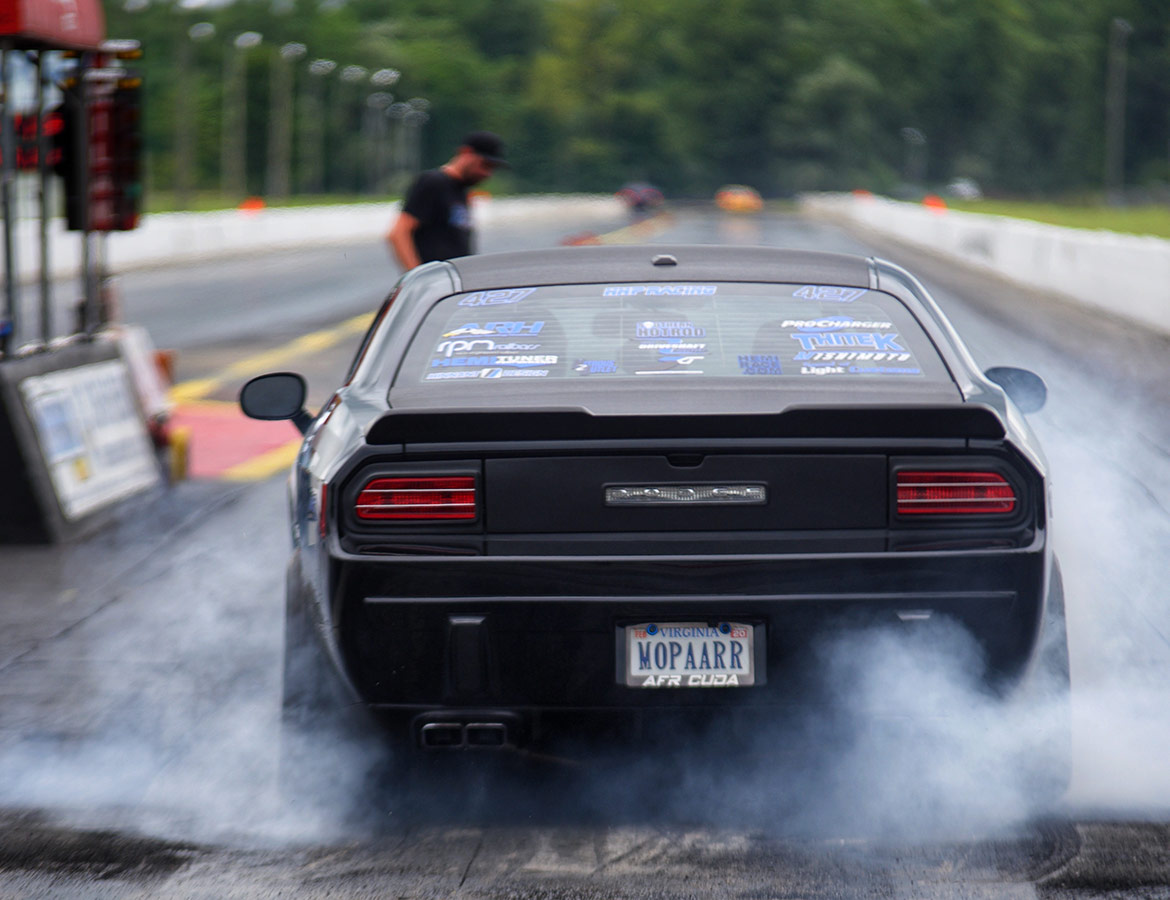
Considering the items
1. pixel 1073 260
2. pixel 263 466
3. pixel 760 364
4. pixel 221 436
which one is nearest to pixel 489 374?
pixel 760 364

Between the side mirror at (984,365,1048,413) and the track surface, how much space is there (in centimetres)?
84

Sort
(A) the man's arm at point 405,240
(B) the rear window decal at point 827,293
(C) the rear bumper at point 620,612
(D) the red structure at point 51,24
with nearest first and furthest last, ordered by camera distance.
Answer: (C) the rear bumper at point 620,612
(B) the rear window decal at point 827,293
(D) the red structure at point 51,24
(A) the man's arm at point 405,240

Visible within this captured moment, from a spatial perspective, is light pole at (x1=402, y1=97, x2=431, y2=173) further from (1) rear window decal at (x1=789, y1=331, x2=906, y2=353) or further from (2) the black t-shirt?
(1) rear window decal at (x1=789, y1=331, x2=906, y2=353)

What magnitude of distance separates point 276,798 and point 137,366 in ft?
17.2

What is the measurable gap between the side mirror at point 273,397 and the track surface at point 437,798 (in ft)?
2.77

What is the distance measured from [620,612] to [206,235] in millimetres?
33580

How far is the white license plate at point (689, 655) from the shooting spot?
12.1ft

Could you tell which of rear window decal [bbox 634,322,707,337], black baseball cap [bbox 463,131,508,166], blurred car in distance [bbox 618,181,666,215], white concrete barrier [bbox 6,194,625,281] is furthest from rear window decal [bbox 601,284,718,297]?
blurred car in distance [bbox 618,181,666,215]

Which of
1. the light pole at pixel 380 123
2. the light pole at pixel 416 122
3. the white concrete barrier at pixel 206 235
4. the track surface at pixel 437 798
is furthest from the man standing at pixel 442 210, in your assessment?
the light pole at pixel 416 122

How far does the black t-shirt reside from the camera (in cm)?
926

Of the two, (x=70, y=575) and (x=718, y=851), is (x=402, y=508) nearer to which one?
(x=718, y=851)

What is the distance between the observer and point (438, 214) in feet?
30.5

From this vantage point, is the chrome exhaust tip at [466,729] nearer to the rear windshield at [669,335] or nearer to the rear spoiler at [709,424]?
the rear spoiler at [709,424]

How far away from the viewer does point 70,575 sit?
682 centimetres
